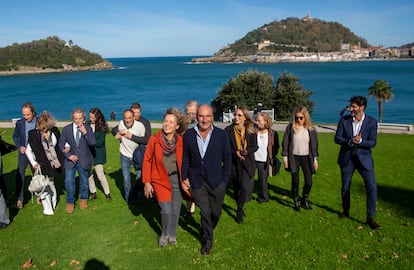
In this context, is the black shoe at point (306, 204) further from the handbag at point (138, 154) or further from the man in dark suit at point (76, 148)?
the man in dark suit at point (76, 148)

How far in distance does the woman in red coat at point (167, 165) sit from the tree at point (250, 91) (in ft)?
108

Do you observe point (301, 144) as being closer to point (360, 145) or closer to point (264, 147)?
point (264, 147)

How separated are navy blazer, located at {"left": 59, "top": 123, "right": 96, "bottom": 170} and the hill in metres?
171

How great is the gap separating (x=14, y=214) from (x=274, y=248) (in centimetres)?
504

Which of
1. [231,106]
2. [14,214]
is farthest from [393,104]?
[14,214]

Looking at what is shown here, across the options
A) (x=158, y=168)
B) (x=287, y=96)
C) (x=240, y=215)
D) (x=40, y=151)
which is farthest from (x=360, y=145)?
(x=287, y=96)

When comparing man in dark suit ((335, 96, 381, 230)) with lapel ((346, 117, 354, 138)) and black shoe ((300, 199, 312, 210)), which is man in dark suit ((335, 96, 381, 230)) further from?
black shoe ((300, 199, 312, 210))

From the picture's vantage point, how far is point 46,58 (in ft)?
548

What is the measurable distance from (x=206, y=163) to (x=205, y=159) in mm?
56

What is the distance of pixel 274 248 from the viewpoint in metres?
4.96

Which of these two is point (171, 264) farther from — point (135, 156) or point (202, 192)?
point (135, 156)

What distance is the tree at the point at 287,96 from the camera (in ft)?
123

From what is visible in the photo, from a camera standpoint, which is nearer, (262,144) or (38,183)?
(38,183)

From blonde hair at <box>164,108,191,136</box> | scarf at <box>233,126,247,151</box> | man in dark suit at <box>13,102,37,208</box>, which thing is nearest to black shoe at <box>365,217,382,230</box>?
scarf at <box>233,126,247,151</box>
